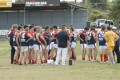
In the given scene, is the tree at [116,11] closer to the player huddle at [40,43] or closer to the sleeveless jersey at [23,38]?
the player huddle at [40,43]

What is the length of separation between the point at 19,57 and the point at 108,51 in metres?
4.94

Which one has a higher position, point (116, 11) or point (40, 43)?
point (116, 11)

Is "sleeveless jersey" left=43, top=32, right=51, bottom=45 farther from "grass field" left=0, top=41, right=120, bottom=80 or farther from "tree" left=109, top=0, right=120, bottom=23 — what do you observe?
"tree" left=109, top=0, right=120, bottom=23

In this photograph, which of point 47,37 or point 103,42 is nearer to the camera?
point 47,37

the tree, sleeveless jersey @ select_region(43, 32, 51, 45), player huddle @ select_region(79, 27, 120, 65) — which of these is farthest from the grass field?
the tree

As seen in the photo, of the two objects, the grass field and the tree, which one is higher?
the tree

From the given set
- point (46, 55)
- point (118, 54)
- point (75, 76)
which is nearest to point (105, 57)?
point (118, 54)

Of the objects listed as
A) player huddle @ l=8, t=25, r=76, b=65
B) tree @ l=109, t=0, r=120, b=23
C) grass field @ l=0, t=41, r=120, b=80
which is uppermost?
tree @ l=109, t=0, r=120, b=23

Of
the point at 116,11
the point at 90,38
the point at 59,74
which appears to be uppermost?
the point at 116,11

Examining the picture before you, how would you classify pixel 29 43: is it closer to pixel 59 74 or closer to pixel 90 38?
pixel 90 38

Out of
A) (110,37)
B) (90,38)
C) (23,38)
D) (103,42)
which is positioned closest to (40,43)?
(23,38)

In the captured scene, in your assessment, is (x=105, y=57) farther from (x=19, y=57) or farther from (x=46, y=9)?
(x=46, y=9)

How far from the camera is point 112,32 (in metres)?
24.3

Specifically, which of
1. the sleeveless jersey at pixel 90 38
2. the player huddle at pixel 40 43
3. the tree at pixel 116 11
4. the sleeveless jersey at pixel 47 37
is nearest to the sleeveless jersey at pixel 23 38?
the player huddle at pixel 40 43
